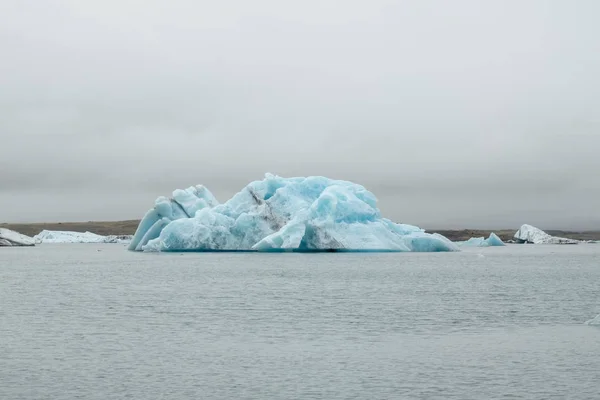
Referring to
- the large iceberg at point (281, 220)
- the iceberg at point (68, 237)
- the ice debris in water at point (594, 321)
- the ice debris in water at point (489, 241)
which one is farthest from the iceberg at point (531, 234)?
the ice debris in water at point (594, 321)

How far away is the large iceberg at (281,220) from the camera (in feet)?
176

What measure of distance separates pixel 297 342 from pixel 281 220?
3879 centimetres

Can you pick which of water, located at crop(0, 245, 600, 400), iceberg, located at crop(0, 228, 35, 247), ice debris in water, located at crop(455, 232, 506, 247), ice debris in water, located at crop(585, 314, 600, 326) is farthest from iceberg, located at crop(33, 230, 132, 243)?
ice debris in water, located at crop(585, 314, 600, 326)

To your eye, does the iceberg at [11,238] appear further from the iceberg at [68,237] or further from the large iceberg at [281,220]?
the large iceberg at [281,220]

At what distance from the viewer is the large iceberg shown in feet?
176

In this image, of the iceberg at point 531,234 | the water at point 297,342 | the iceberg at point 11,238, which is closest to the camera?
the water at point 297,342

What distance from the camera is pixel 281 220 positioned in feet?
185

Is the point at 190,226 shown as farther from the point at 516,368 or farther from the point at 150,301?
the point at 516,368

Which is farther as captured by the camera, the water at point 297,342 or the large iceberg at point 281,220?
the large iceberg at point 281,220

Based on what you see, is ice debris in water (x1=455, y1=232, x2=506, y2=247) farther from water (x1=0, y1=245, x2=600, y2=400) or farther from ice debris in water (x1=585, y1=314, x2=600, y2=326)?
ice debris in water (x1=585, y1=314, x2=600, y2=326)

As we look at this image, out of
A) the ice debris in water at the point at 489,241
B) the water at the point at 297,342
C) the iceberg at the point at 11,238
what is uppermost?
the ice debris in water at the point at 489,241

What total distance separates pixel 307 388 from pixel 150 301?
1588 centimetres

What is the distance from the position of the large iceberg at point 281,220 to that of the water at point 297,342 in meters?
19.2

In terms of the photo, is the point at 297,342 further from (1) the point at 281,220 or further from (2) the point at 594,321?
(1) the point at 281,220
